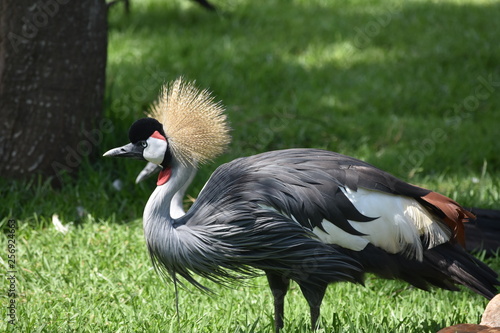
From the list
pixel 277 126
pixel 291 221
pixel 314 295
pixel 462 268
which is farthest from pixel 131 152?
pixel 277 126

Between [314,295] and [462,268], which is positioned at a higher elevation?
[462,268]

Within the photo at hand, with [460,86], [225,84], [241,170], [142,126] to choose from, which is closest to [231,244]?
[241,170]

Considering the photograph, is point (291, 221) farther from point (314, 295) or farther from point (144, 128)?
point (144, 128)

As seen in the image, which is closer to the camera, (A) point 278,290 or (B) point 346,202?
(B) point 346,202

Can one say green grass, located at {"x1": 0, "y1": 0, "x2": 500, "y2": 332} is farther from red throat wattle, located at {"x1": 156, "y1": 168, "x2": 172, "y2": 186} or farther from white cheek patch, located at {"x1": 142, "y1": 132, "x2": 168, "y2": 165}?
white cheek patch, located at {"x1": 142, "y1": 132, "x2": 168, "y2": 165}

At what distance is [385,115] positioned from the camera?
6.35 meters

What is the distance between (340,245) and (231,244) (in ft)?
1.57

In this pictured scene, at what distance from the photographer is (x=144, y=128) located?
3.12 metres

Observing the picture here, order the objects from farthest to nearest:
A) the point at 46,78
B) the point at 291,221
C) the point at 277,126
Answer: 1. the point at 277,126
2. the point at 46,78
3. the point at 291,221

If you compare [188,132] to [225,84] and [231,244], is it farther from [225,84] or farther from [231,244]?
[225,84]

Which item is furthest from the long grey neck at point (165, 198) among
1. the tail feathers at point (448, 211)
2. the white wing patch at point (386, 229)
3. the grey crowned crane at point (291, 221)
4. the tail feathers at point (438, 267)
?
the tail feathers at point (448, 211)

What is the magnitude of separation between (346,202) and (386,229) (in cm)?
22

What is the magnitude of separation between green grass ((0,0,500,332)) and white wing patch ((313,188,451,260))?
0.35m

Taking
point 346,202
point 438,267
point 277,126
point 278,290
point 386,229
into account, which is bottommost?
point 277,126
